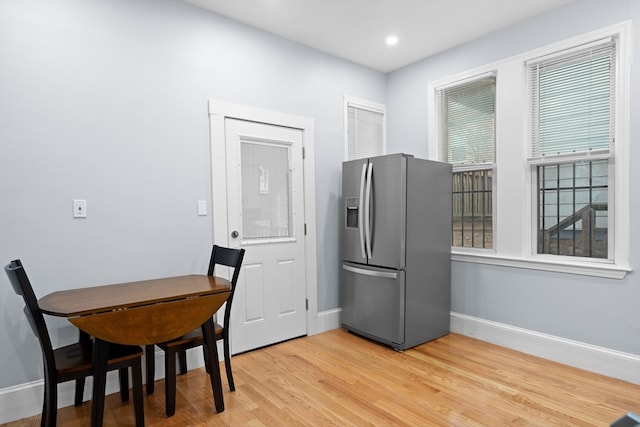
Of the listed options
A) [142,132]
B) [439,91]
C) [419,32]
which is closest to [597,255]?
[439,91]

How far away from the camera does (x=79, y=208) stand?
233cm

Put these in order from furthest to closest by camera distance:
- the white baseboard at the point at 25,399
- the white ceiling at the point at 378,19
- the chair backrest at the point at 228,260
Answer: the white ceiling at the point at 378,19 < the chair backrest at the point at 228,260 < the white baseboard at the point at 25,399

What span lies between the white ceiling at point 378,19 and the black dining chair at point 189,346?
6.17 feet

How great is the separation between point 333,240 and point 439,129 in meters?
1.57

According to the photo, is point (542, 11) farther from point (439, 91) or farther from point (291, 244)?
point (291, 244)

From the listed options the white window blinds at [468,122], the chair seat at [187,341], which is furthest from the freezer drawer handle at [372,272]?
the chair seat at [187,341]

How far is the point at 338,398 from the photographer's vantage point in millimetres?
2365

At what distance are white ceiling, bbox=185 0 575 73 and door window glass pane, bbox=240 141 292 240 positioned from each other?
1018mm

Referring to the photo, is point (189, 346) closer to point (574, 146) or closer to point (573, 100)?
point (574, 146)

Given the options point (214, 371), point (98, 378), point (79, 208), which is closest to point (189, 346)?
point (214, 371)

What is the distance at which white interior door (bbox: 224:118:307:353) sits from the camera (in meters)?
3.03

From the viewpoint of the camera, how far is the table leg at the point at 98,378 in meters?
1.81

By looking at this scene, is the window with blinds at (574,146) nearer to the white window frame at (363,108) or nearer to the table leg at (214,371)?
the white window frame at (363,108)

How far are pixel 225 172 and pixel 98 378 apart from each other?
165 centimetres
